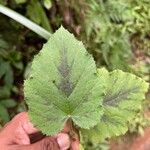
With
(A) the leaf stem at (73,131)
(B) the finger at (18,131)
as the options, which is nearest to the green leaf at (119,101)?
(A) the leaf stem at (73,131)

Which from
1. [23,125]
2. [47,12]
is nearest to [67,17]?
[47,12]

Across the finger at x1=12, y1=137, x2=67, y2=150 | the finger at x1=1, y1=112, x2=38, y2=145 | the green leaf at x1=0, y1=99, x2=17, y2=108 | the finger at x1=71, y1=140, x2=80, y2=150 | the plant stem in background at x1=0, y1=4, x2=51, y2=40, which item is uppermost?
the plant stem in background at x1=0, y1=4, x2=51, y2=40

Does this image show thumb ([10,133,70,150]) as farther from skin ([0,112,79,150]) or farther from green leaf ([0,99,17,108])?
green leaf ([0,99,17,108])

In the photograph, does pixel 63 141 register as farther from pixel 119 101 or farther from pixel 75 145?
pixel 119 101

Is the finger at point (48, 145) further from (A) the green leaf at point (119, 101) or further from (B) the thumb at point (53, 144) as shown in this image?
(A) the green leaf at point (119, 101)

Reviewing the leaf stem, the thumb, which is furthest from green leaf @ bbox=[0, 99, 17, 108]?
the leaf stem

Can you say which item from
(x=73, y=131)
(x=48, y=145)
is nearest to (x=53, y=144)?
(x=48, y=145)
